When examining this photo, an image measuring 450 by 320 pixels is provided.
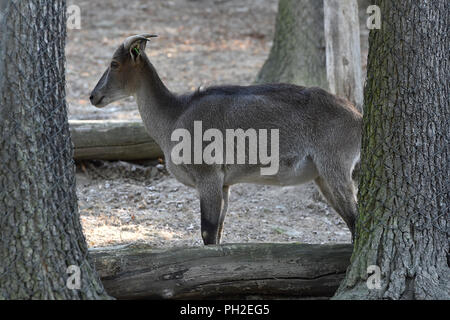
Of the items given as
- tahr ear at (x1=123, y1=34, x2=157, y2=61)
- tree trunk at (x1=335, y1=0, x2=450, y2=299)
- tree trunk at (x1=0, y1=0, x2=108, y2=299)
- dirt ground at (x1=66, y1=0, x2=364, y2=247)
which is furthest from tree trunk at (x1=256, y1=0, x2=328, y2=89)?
tree trunk at (x1=0, y1=0, x2=108, y2=299)

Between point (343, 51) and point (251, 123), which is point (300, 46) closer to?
point (343, 51)

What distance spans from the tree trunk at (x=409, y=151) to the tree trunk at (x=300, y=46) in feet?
14.7

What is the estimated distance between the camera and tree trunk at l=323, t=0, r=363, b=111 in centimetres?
815

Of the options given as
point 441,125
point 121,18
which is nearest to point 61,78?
point 441,125

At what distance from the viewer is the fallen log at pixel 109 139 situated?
29.2 ft

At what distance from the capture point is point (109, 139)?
898 centimetres

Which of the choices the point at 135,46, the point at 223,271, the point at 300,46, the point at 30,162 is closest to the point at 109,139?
the point at 135,46

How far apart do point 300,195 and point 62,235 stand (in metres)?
4.75

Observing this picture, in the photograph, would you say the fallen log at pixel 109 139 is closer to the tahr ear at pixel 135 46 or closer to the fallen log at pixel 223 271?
the tahr ear at pixel 135 46

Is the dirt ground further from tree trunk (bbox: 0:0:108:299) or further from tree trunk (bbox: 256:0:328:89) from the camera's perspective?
tree trunk (bbox: 0:0:108:299)

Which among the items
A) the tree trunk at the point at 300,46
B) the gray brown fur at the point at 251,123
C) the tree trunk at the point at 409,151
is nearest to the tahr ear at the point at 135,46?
the gray brown fur at the point at 251,123

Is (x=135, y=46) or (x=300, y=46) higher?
(x=135, y=46)

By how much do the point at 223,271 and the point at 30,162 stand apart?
1.86 meters
